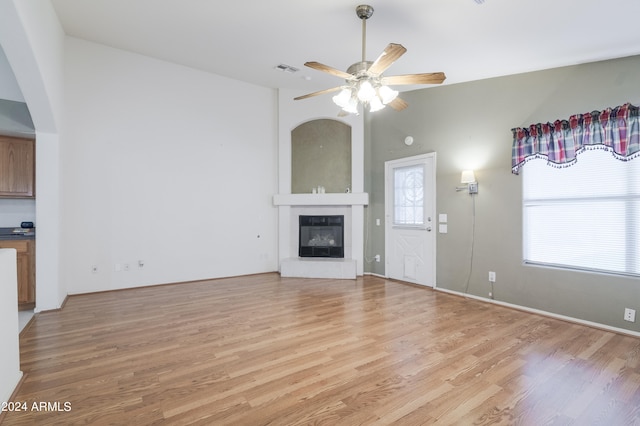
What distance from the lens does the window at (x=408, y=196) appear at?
5305 mm

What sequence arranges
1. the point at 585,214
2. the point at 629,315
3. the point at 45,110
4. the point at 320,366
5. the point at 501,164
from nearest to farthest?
the point at 320,366 → the point at 629,315 → the point at 45,110 → the point at 585,214 → the point at 501,164

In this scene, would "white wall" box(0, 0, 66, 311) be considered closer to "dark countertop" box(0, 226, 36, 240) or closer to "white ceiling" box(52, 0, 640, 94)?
"dark countertop" box(0, 226, 36, 240)

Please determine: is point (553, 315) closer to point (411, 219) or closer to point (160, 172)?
point (411, 219)

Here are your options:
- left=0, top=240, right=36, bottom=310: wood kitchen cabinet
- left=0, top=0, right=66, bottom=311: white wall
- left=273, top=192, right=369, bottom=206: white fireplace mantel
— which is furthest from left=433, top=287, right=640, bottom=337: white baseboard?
left=0, top=240, right=36, bottom=310: wood kitchen cabinet

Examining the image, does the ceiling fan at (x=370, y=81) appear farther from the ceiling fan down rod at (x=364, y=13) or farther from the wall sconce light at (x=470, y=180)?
the wall sconce light at (x=470, y=180)

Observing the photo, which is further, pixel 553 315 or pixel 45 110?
pixel 553 315

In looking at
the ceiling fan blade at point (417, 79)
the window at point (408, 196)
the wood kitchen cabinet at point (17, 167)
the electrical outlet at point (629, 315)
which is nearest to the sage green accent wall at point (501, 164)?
the electrical outlet at point (629, 315)

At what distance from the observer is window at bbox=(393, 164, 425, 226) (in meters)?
5.30

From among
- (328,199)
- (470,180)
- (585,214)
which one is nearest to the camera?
(585,214)

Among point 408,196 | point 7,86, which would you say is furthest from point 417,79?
point 7,86

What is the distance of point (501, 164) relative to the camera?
4.22m

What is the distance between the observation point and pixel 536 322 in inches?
140

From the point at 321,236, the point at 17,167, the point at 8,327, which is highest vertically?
the point at 17,167

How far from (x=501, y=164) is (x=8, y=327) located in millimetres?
5170
